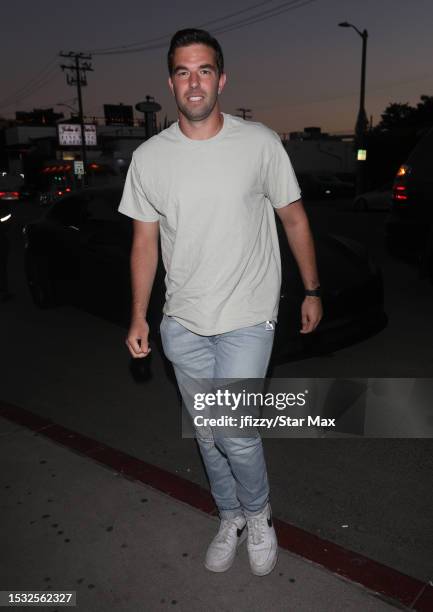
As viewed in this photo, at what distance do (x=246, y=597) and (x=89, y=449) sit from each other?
1.56 metres

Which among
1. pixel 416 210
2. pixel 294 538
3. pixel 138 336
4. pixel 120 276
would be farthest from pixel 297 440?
pixel 416 210

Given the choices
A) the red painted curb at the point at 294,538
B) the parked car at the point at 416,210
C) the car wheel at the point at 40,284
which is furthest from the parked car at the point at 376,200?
the red painted curb at the point at 294,538

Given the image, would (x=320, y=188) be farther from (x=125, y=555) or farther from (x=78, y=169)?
(x=125, y=555)

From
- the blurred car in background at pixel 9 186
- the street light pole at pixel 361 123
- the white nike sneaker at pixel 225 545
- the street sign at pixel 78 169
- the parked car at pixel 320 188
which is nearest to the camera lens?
the white nike sneaker at pixel 225 545

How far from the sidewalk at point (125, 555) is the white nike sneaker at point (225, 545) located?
0.04 m

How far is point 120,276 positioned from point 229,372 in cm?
315

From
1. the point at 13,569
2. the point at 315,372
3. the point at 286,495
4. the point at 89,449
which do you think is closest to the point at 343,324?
the point at 315,372

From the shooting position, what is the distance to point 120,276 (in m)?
5.38

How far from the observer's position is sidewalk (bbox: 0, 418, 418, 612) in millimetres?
2367

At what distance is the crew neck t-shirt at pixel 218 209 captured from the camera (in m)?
2.31

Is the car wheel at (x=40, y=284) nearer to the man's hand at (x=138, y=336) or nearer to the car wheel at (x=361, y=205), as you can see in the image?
the man's hand at (x=138, y=336)

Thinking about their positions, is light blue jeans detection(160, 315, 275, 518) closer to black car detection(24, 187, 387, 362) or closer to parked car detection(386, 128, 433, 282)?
black car detection(24, 187, 387, 362)

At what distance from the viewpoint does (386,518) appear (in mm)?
2896

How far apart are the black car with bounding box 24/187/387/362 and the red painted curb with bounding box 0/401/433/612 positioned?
1323 millimetres
